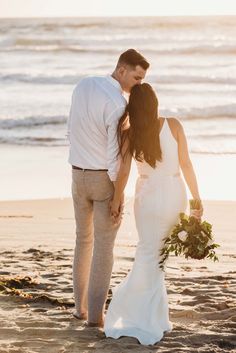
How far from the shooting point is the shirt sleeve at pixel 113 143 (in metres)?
5.75

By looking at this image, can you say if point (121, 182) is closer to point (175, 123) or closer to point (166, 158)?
point (166, 158)

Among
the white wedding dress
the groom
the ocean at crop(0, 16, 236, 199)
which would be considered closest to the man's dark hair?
the groom

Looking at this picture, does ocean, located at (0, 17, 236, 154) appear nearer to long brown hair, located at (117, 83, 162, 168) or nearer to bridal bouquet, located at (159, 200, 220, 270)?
bridal bouquet, located at (159, 200, 220, 270)

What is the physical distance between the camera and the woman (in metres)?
5.79

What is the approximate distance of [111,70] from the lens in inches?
1245

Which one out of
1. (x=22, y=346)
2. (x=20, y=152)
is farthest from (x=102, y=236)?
(x=20, y=152)

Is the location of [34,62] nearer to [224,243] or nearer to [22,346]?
[224,243]

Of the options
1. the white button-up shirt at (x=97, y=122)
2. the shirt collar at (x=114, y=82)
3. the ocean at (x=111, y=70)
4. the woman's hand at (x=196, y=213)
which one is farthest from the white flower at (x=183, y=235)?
the ocean at (x=111, y=70)

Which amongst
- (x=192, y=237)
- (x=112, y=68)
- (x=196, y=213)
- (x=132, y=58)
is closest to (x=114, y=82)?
(x=132, y=58)

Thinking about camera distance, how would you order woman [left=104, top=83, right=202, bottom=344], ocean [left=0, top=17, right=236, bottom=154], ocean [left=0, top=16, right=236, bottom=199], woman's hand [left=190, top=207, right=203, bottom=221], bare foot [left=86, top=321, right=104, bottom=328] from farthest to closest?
1. ocean [left=0, top=17, right=236, bottom=154]
2. ocean [left=0, top=16, right=236, bottom=199]
3. bare foot [left=86, top=321, right=104, bottom=328]
4. woman's hand [left=190, top=207, right=203, bottom=221]
5. woman [left=104, top=83, right=202, bottom=344]

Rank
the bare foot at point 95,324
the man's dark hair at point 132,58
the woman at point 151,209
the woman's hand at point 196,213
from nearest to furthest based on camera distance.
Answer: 1. the man's dark hair at point 132,58
2. the woman at point 151,209
3. the woman's hand at point 196,213
4. the bare foot at point 95,324

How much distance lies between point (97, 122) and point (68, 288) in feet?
6.60

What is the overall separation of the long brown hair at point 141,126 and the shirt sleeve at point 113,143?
0.03 m

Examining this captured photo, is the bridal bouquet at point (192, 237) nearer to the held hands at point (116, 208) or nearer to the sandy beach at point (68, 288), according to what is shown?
the held hands at point (116, 208)
